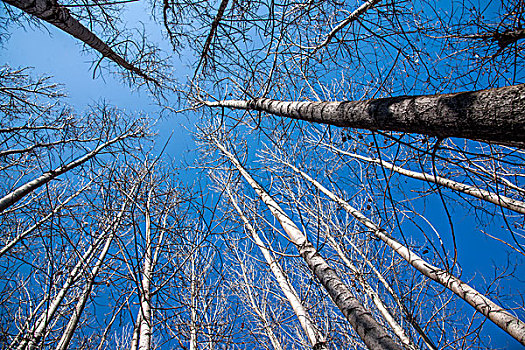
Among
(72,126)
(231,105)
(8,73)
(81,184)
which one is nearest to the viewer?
(231,105)

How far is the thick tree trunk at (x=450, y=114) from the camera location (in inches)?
32.1

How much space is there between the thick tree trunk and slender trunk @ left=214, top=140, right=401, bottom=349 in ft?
4.24

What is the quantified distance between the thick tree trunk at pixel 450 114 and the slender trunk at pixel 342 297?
1.29m

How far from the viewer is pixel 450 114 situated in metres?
0.96

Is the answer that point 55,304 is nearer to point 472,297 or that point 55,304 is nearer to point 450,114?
point 450,114

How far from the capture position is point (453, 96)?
984mm

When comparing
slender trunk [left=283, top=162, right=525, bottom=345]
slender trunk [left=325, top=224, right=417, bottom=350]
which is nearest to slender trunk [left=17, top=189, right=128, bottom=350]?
slender trunk [left=283, top=162, right=525, bottom=345]

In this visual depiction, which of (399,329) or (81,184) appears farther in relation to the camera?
(81,184)

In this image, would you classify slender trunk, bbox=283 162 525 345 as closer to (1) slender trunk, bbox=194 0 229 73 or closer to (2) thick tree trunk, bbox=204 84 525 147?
(2) thick tree trunk, bbox=204 84 525 147

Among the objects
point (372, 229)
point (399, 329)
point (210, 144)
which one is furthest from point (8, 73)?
point (399, 329)

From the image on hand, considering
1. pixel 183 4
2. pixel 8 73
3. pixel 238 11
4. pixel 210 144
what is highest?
pixel 8 73

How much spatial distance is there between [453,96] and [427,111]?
0.10 metres

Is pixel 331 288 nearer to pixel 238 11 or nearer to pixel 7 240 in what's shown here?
pixel 238 11

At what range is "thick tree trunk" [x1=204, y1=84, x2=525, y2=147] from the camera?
816 mm
